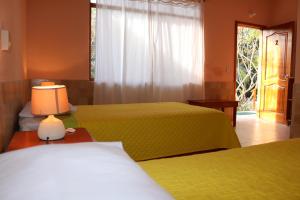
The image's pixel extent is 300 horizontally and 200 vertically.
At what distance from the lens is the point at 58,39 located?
422cm

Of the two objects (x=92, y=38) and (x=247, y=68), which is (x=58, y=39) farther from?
(x=247, y=68)

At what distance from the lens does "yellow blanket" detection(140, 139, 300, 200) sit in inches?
40.5

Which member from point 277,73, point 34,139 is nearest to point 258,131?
point 277,73

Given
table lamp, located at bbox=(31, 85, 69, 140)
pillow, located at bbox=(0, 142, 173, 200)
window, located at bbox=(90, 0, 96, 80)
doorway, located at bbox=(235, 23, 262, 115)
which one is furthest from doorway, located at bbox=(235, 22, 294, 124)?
pillow, located at bbox=(0, 142, 173, 200)

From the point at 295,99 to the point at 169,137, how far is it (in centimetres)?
249

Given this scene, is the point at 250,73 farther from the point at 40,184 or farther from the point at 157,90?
the point at 40,184

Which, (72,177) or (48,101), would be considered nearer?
(72,177)

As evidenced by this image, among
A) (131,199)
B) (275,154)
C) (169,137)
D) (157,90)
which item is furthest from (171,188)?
(157,90)

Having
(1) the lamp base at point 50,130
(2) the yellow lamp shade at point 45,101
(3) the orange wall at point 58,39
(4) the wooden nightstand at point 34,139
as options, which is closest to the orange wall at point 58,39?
(3) the orange wall at point 58,39

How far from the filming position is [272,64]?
5926 mm

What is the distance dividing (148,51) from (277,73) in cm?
296

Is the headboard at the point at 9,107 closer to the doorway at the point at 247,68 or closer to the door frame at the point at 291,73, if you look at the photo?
the door frame at the point at 291,73

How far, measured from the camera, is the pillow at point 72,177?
28.3 inches

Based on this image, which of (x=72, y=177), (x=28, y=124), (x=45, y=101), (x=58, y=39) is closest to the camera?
(x=72, y=177)
